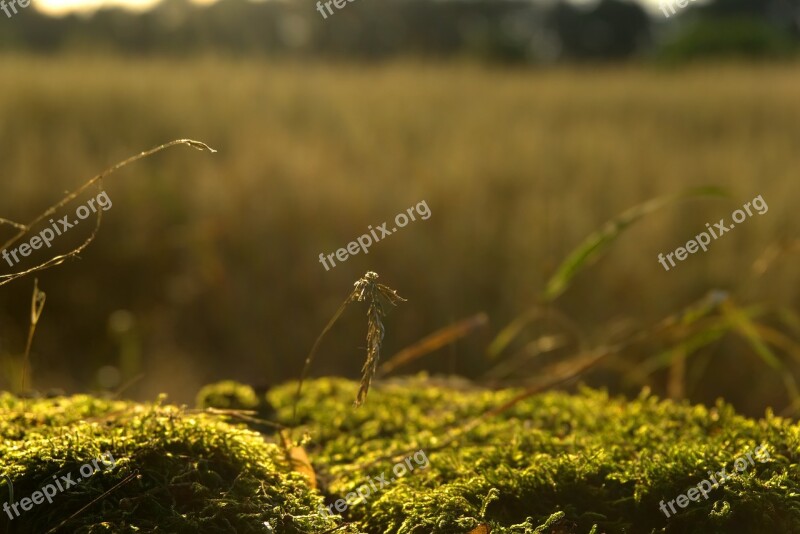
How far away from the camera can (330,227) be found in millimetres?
3990

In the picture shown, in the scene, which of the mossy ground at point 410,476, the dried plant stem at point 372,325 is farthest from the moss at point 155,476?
the dried plant stem at point 372,325

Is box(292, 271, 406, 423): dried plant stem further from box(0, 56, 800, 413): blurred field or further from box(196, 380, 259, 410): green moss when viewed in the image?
box(0, 56, 800, 413): blurred field

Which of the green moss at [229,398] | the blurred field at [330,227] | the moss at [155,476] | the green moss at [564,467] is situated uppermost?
the blurred field at [330,227]

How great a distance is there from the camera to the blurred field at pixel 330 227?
11.4 ft

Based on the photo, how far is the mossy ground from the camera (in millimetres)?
604

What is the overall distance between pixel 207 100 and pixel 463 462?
17.8 ft

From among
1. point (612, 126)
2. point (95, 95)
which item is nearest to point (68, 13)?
point (95, 95)

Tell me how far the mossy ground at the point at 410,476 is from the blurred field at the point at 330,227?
1.97 metres

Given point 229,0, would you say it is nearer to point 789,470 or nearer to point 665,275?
point 665,275

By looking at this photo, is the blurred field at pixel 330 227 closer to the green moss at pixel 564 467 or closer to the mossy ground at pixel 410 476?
the green moss at pixel 564 467

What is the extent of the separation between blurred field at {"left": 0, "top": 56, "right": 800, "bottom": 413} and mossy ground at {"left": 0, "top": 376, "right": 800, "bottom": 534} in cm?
197

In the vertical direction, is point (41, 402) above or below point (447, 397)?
above

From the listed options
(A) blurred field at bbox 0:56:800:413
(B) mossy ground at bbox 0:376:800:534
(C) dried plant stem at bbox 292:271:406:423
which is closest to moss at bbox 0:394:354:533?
(B) mossy ground at bbox 0:376:800:534

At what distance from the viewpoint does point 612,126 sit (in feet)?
19.3
